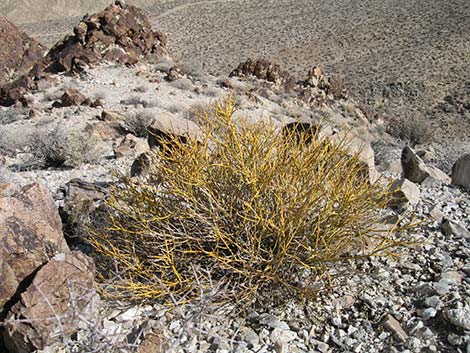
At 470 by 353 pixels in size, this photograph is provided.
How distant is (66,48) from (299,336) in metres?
14.6

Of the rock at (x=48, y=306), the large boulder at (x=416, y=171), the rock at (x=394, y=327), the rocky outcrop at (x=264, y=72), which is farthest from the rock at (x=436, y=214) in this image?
the rocky outcrop at (x=264, y=72)

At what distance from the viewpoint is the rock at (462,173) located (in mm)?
5176

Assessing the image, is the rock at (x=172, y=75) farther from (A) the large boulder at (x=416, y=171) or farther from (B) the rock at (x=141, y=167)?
(A) the large boulder at (x=416, y=171)

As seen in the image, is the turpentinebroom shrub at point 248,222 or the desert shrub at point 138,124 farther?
the desert shrub at point 138,124

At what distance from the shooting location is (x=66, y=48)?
15.4m

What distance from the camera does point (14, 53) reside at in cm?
Result: 1566

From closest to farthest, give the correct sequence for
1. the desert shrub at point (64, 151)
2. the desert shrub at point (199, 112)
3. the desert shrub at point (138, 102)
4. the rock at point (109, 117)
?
the desert shrub at point (199, 112) < the desert shrub at point (64, 151) < the rock at point (109, 117) < the desert shrub at point (138, 102)

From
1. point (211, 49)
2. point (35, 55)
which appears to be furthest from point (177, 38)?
point (35, 55)

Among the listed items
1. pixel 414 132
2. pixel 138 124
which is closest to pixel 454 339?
pixel 138 124

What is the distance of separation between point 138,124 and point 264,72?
30.4 feet

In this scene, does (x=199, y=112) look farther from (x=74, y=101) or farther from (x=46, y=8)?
(x=46, y=8)

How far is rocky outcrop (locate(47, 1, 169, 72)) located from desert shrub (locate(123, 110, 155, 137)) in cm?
625

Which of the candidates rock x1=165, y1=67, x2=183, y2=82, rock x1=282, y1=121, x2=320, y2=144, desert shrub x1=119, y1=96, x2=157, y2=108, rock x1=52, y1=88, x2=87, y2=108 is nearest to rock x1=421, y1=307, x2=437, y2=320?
rock x1=282, y1=121, x2=320, y2=144

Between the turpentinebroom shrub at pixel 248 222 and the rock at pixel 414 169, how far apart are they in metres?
2.22
